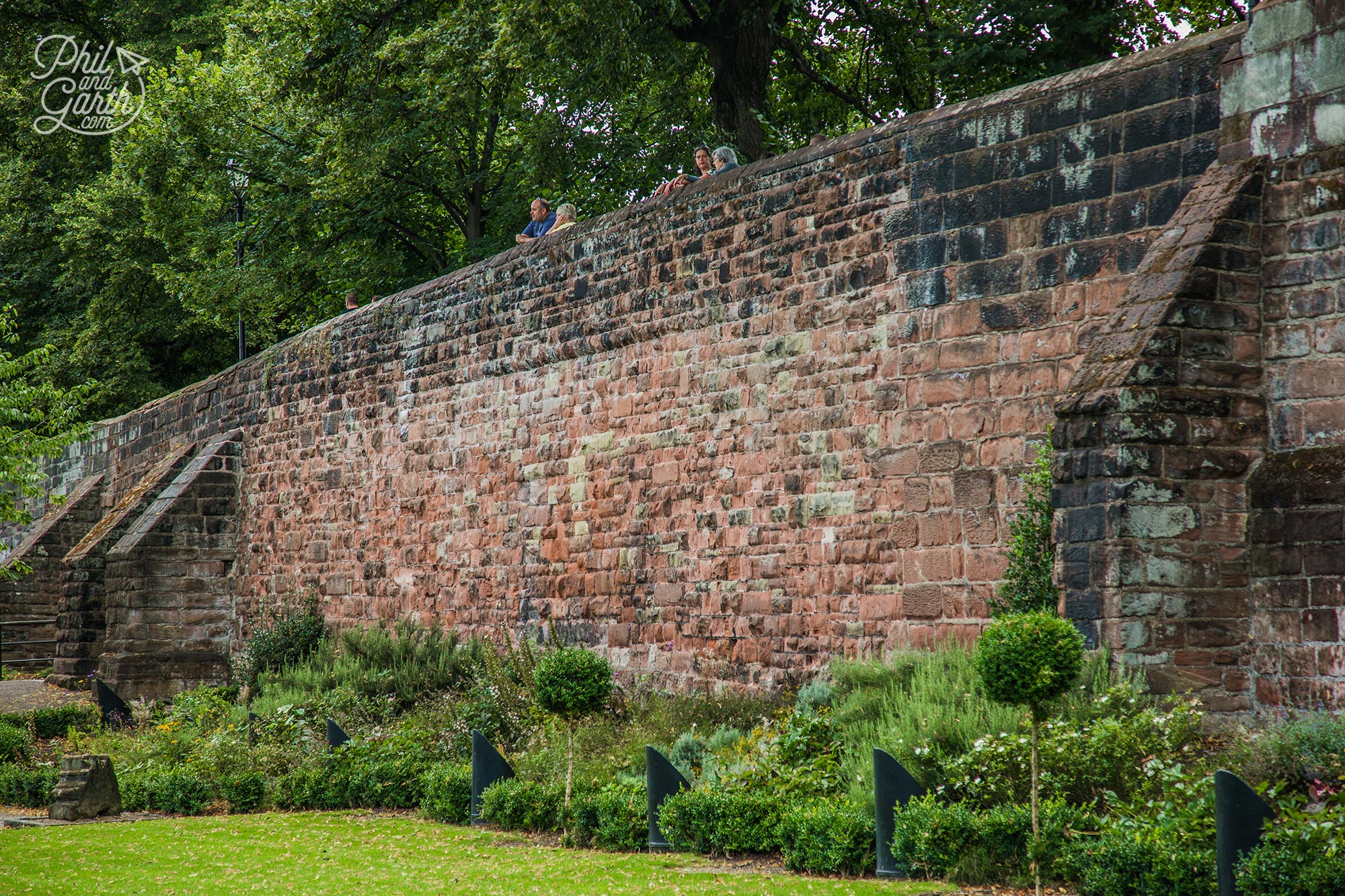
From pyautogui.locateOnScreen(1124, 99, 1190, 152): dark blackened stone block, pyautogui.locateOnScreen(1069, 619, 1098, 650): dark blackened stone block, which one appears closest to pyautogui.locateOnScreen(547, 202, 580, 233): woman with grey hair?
pyautogui.locateOnScreen(1124, 99, 1190, 152): dark blackened stone block

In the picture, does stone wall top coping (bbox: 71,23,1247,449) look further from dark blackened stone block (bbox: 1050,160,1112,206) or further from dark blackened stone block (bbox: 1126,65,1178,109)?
dark blackened stone block (bbox: 1050,160,1112,206)

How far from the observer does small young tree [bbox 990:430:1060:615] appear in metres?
8.48

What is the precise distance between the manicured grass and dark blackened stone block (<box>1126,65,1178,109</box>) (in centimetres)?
489

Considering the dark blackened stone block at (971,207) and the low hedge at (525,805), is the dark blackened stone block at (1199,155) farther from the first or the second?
Answer: the low hedge at (525,805)

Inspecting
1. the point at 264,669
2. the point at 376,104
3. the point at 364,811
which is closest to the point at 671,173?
the point at 376,104

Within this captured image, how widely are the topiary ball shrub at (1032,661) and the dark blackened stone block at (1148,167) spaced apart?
322 centimetres

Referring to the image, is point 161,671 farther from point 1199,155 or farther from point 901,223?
point 1199,155

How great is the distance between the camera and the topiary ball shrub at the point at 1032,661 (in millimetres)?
6227

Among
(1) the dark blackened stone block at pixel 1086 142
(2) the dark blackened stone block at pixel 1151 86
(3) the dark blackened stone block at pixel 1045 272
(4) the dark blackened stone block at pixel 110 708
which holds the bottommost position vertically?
(4) the dark blackened stone block at pixel 110 708

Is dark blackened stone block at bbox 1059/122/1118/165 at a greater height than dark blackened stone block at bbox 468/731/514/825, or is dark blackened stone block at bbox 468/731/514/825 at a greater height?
dark blackened stone block at bbox 1059/122/1118/165

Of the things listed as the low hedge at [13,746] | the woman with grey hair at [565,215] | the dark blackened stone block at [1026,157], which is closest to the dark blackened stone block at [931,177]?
the dark blackened stone block at [1026,157]

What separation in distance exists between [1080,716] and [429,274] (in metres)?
20.3

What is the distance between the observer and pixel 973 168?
30.4 ft

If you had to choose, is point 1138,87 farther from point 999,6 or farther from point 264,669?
point 264,669
